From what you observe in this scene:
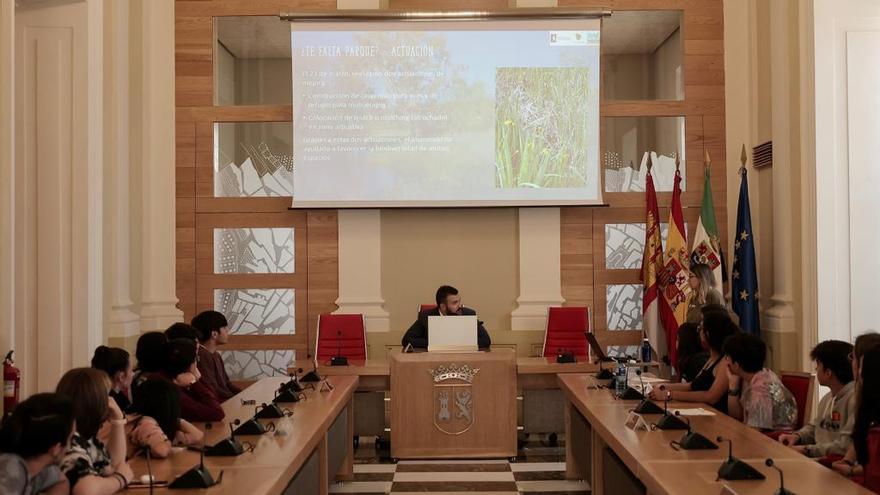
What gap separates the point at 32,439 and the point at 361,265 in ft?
19.2

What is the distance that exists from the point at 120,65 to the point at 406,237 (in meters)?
2.81

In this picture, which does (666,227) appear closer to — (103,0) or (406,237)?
(406,237)

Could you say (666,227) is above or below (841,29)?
below

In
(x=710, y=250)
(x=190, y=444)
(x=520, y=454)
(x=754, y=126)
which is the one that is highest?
(x=754, y=126)

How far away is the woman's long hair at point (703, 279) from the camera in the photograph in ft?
25.4

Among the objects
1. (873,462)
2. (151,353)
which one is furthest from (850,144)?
(151,353)

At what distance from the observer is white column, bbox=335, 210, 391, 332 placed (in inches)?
331

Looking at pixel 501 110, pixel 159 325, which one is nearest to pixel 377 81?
pixel 501 110

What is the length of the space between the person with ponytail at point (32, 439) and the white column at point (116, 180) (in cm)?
496

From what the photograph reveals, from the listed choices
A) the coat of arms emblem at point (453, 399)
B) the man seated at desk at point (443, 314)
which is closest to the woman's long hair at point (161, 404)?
the coat of arms emblem at point (453, 399)

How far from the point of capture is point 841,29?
6613 millimetres

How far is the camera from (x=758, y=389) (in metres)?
4.44

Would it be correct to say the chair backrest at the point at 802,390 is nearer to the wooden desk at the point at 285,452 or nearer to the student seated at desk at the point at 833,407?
the student seated at desk at the point at 833,407

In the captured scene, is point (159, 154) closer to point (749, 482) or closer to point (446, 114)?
point (446, 114)
